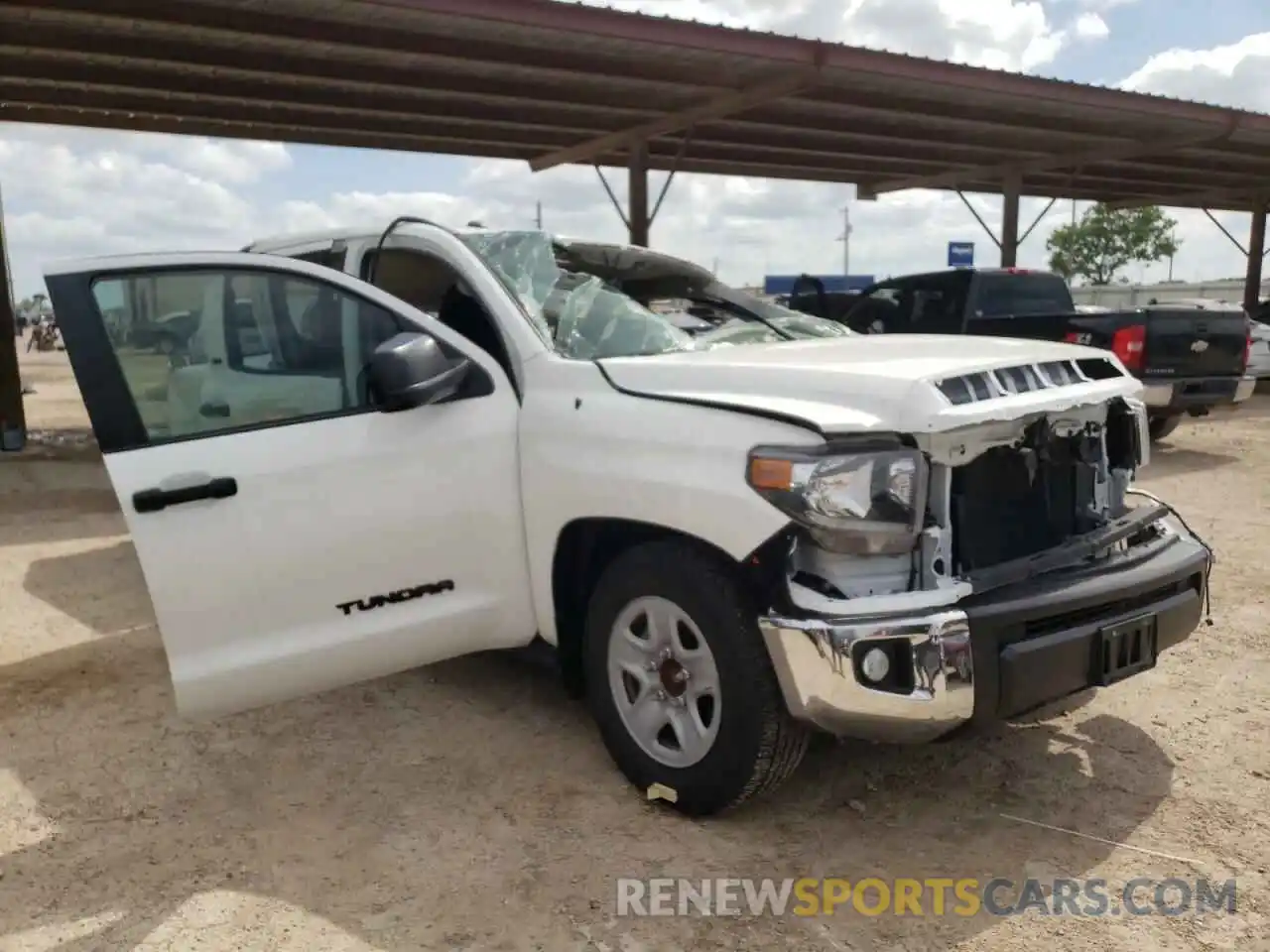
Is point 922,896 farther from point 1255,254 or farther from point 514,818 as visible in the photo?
point 1255,254

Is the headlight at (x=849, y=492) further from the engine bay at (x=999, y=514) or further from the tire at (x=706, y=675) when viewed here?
the tire at (x=706, y=675)

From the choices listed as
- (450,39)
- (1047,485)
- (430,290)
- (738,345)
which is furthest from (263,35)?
(1047,485)

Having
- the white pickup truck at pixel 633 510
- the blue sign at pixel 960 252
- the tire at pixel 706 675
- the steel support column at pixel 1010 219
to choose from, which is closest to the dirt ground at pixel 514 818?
the tire at pixel 706 675

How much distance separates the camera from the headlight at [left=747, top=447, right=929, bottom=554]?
103 inches

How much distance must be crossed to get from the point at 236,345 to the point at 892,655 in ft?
7.42

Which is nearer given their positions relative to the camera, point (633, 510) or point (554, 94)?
point (633, 510)

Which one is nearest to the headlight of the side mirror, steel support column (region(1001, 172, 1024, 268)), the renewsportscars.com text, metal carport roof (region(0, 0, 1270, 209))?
the renewsportscars.com text

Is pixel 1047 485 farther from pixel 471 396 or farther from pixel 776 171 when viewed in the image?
pixel 776 171

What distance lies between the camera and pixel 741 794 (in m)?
2.91

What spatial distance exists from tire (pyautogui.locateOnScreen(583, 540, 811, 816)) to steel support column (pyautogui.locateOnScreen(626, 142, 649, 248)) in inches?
401

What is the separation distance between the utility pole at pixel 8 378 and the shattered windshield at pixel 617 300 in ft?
30.7

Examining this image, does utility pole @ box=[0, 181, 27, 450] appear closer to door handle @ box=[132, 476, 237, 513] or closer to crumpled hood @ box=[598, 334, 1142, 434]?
door handle @ box=[132, 476, 237, 513]

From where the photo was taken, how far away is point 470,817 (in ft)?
10.4

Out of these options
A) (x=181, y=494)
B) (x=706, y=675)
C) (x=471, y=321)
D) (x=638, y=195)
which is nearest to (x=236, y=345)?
(x=181, y=494)
